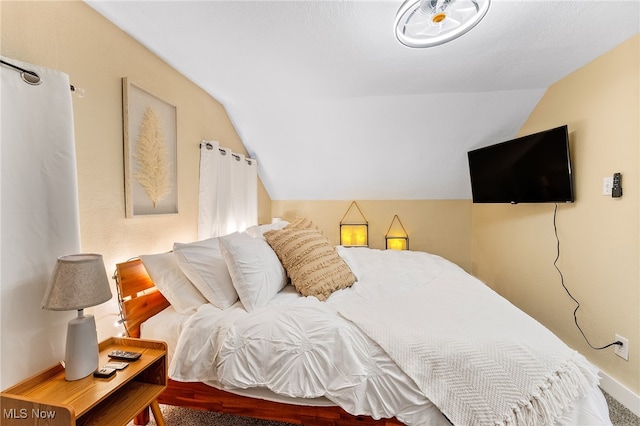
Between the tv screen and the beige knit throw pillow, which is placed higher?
the tv screen

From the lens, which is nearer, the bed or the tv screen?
the bed

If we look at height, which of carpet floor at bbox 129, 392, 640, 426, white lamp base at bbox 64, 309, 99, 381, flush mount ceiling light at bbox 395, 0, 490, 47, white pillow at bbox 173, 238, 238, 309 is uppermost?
flush mount ceiling light at bbox 395, 0, 490, 47

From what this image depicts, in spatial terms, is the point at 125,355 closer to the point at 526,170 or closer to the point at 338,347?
the point at 338,347

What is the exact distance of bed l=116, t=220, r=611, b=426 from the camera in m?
1.06

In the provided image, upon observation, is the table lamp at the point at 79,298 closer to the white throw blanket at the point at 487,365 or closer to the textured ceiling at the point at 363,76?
the white throw blanket at the point at 487,365

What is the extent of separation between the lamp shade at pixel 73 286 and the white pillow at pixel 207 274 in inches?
20.5

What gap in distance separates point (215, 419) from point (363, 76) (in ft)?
8.45

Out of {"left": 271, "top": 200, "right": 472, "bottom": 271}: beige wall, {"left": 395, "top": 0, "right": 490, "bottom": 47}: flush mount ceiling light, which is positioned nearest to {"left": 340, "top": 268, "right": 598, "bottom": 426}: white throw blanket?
{"left": 395, "top": 0, "right": 490, "bottom": 47}: flush mount ceiling light

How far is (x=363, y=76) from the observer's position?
2193 mm

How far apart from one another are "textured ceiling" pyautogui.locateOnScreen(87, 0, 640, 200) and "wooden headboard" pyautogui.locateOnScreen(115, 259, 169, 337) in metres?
1.43

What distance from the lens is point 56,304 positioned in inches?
38.9

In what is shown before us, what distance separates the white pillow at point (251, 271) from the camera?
1.53 m

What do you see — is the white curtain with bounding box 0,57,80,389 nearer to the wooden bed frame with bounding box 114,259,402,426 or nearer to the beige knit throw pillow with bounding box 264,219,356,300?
the wooden bed frame with bounding box 114,259,402,426

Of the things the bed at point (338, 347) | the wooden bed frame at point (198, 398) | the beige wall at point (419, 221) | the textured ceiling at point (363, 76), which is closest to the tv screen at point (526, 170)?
the textured ceiling at point (363, 76)
